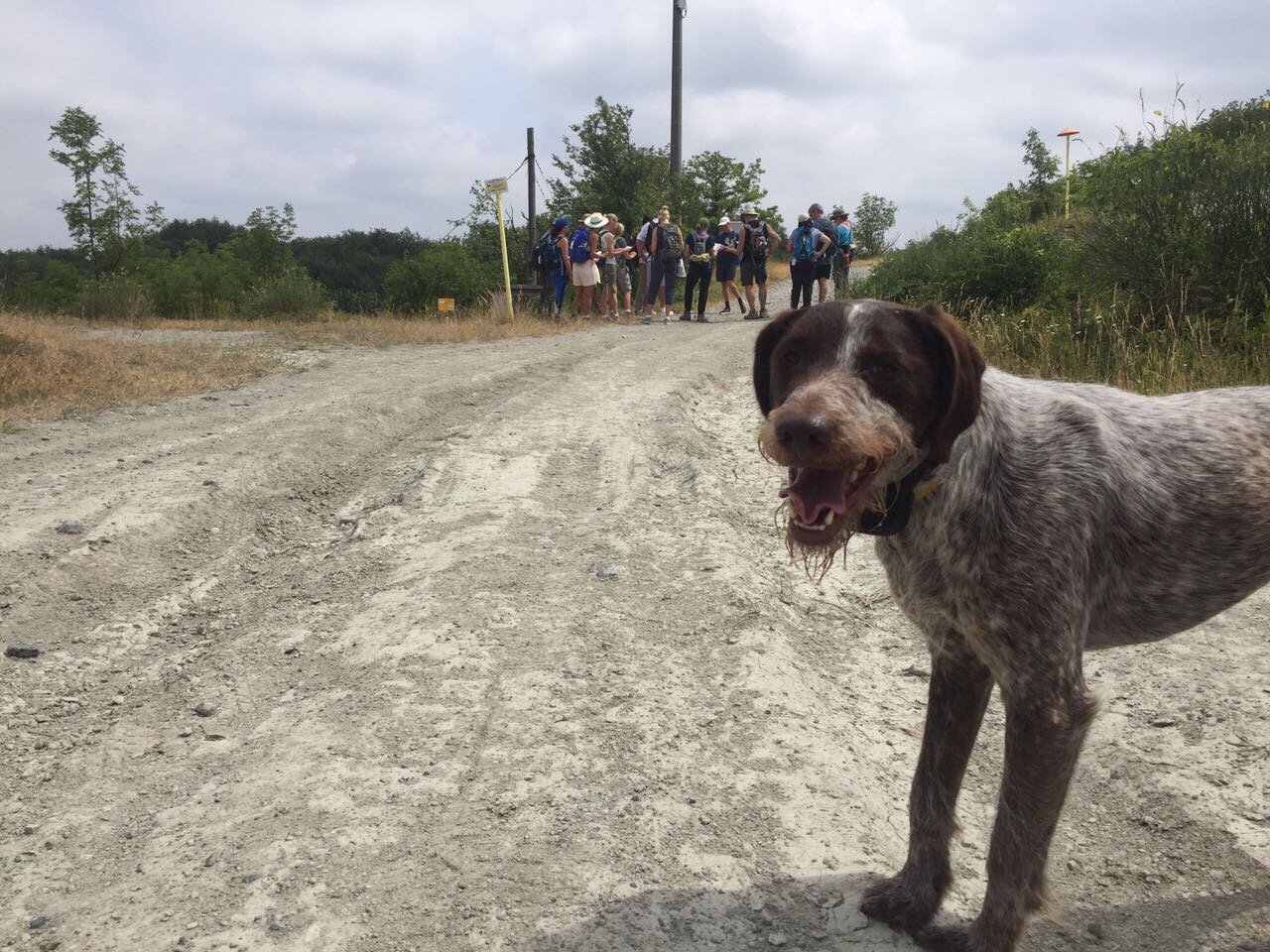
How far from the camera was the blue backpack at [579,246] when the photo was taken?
1784cm

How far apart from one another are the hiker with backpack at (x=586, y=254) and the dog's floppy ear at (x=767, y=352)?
1541 cm

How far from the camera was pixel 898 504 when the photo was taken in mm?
2664

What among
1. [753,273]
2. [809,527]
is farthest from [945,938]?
[753,273]

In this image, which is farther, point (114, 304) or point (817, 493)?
point (114, 304)

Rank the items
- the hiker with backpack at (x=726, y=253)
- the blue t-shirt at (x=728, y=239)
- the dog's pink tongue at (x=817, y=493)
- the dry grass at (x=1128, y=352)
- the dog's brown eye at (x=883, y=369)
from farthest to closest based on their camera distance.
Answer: the blue t-shirt at (x=728, y=239) < the hiker with backpack at (x=726, y=253) < the dry grass at (x=1128, y=352) < the dog's brown eye at (x=883, y=369) < the dog's pink tongue at (x=817, y=493)

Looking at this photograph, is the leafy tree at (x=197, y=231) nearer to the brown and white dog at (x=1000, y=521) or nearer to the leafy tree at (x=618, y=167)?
the leafy tree at (x=618, y=167)

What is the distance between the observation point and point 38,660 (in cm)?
466

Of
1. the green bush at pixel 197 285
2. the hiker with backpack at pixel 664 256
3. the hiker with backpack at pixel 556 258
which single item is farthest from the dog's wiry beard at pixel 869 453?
the green bush at pixel 197 285

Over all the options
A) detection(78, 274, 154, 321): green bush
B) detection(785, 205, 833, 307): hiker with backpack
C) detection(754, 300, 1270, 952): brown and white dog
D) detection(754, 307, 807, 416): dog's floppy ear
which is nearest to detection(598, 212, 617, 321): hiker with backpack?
detection(785, 205, 833, 307): hiker with backpack

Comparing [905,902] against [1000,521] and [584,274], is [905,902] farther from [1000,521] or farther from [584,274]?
[584,274]

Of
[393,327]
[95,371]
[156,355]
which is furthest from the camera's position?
[393,327]

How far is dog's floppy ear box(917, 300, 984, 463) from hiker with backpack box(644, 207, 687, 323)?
1598 centimetres

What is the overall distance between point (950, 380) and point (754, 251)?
54.9ft

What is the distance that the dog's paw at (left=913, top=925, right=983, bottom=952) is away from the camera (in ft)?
9.70
